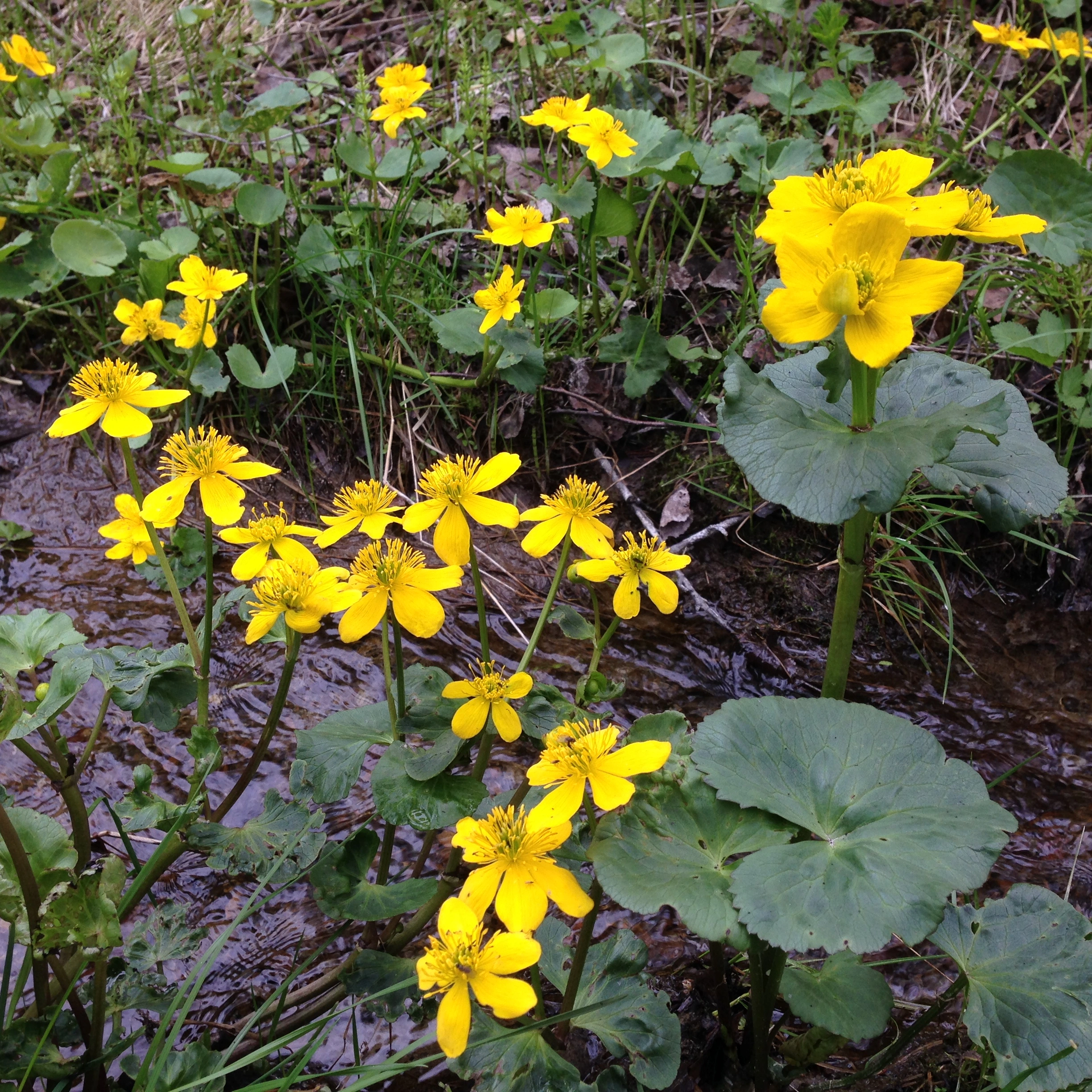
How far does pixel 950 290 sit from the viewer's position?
130 centimetres

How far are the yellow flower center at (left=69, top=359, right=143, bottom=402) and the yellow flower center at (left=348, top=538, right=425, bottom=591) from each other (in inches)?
21.5

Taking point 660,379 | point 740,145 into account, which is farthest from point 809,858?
point 740,145

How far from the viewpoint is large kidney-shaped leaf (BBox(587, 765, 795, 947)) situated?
1185 mm

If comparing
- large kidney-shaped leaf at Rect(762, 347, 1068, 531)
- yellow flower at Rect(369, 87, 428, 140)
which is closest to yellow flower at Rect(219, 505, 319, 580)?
large kidney-shaped leaf at Rect(762, 347, 1068, 531)

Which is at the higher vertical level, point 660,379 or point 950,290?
point 950,290

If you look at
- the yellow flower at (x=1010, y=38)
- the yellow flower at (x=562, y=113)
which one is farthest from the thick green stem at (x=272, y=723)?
the yellow flower at (x=1010, y=38)

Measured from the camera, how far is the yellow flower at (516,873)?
3.77 feet

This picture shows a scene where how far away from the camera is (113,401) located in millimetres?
1559

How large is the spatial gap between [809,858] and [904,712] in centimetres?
132

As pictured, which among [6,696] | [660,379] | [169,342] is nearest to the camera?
[6,696]

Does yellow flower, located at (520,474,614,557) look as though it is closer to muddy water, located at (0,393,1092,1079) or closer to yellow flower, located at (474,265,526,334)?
muddy water, located at (0,393,1092,1079)

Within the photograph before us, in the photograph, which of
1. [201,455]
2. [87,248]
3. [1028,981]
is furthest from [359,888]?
[87,248]

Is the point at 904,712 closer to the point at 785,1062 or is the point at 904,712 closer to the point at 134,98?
the point at 785,1062

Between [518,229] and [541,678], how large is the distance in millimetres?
1180
